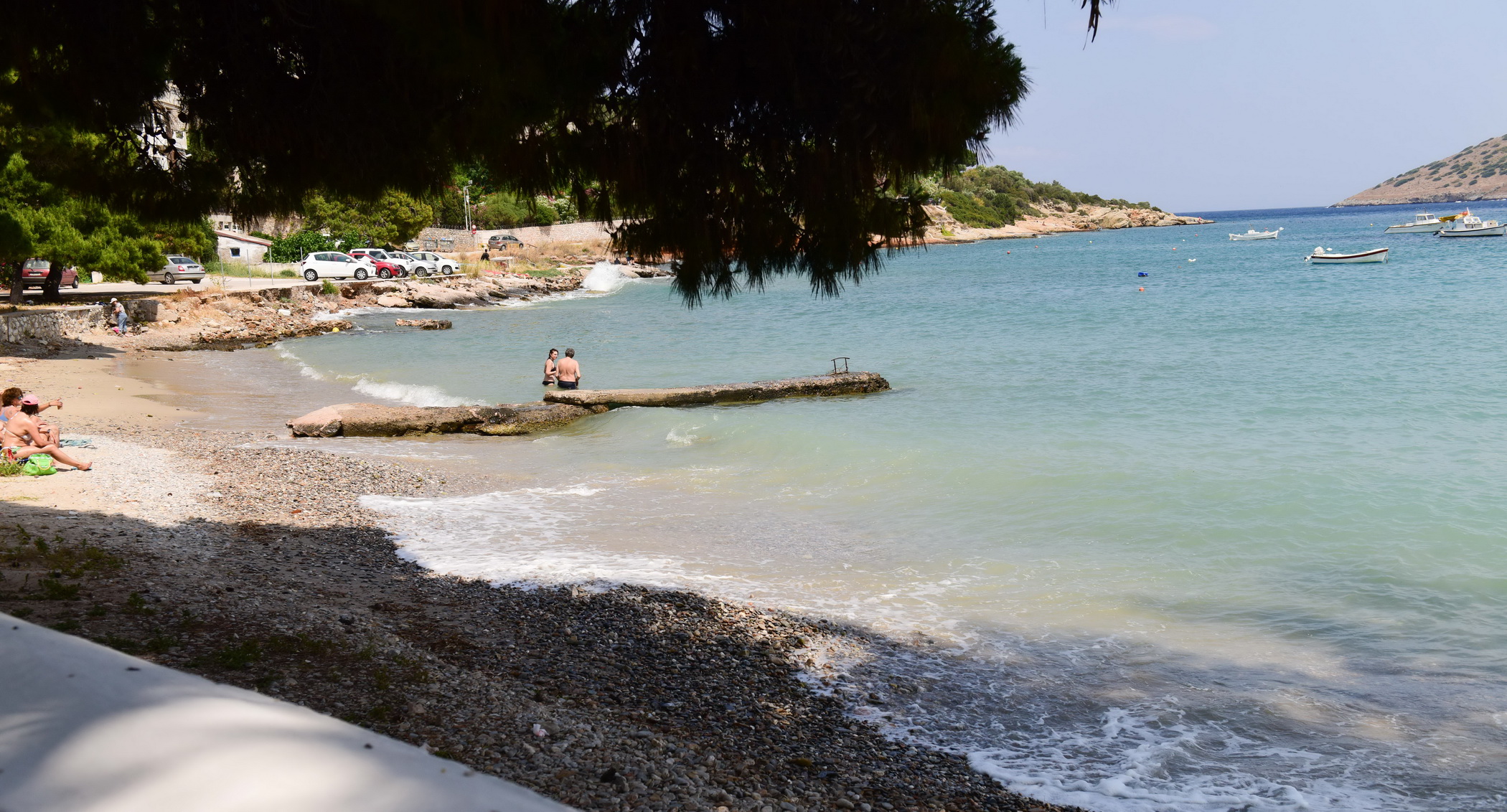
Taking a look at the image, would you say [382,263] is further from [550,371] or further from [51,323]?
[550,371]

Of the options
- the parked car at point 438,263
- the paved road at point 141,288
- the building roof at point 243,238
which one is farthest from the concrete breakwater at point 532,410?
the building roof at point 243,238

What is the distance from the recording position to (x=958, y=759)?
559cm

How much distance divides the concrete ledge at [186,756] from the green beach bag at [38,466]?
999 centimetres

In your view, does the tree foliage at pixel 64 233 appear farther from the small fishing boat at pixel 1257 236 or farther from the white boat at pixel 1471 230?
the small fishing boat at pixel 1257 236

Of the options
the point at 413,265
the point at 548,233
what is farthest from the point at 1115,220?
the point at 413,265

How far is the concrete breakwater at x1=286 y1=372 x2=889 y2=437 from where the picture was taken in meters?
16.1

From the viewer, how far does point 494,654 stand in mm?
6418

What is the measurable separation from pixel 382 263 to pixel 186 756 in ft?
176

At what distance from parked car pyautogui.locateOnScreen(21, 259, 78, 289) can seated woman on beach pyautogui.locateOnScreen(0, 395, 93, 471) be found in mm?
25663

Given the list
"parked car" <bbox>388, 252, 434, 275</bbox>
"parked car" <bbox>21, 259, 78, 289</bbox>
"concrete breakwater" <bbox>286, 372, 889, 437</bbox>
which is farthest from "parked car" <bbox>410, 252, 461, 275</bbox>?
"concrete breakwater" <bbox>286, 372, 889, 437</bbox>

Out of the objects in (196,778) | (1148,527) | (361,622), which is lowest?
(1148,527)

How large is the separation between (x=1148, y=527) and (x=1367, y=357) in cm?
1657

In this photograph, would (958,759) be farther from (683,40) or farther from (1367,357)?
(1367,357)

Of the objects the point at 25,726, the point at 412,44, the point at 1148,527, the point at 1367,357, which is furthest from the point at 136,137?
the point at 1367,357
